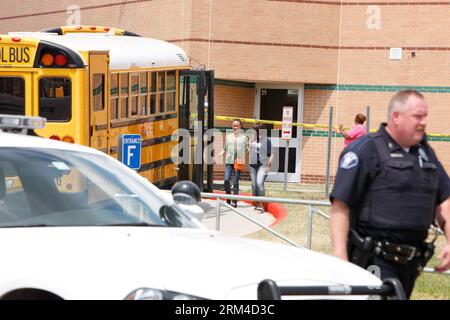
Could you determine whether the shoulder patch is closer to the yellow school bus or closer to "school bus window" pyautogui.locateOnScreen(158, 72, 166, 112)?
the yellow school bus

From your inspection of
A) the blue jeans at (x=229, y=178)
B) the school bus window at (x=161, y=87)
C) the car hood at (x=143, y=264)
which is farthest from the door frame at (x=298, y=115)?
the car hood at (x=143, y=264)

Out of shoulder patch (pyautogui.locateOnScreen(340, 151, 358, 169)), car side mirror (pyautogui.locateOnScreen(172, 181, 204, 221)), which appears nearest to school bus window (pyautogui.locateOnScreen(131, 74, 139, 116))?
car side mirror (pyautogui.locateOnScreen(172, 181, 204, 221))

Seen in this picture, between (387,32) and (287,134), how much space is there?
425cm

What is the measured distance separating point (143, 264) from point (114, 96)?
10681 millimetres

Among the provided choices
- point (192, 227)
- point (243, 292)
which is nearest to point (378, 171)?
point (192, 227)

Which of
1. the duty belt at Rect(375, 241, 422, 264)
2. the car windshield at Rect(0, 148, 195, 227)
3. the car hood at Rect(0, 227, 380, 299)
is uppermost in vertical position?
the car windshield at Rect(0, 148, 195, 227)

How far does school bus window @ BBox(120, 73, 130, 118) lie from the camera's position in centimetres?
1620

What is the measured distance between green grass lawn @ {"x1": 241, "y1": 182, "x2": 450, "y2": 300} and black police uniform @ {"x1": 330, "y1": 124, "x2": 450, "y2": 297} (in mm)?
3767

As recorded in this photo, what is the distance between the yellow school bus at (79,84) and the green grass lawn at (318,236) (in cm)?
271

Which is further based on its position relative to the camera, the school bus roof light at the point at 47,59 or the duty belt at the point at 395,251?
the school bus roof light at the point at 47,59

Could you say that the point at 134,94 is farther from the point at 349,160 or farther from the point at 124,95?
the point at 349,160

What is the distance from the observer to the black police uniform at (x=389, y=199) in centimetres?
658

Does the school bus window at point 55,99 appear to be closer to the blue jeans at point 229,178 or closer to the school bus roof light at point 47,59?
the school bus roof light at point 47,59

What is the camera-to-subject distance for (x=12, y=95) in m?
14.9
